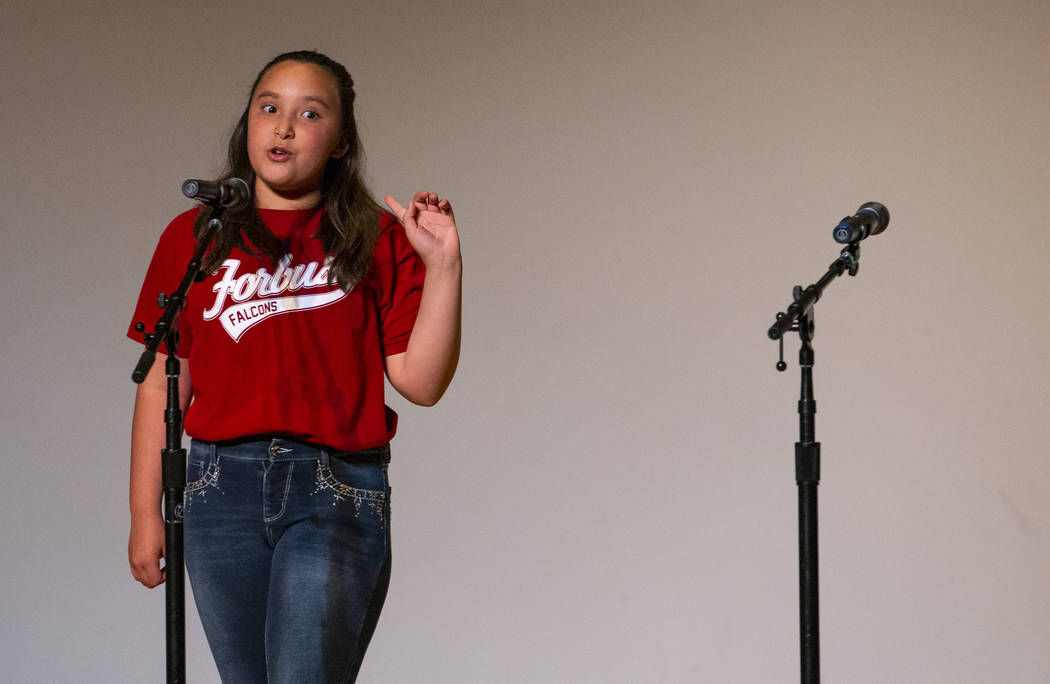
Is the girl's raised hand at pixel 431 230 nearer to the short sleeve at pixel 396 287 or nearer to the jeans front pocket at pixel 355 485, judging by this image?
the short sleeve at pixel 396 287

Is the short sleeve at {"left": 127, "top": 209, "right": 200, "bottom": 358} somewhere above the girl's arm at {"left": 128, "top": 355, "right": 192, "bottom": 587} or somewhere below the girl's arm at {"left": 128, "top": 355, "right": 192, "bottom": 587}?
above

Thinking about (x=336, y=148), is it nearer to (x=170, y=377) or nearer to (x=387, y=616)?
(x=170, y=377)

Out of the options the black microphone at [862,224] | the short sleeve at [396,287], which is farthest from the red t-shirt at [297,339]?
the black microphone at [862,224]

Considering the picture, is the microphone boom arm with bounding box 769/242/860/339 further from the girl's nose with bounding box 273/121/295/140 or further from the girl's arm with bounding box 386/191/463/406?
the girl's nose with bounding box 273/121/295/140

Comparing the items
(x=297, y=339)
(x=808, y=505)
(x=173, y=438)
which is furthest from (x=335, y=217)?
(x=808, y=505)

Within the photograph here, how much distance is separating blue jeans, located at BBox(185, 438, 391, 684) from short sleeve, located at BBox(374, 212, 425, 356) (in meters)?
0.18

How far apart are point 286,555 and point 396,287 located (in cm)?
41

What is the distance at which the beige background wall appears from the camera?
2.97 metres

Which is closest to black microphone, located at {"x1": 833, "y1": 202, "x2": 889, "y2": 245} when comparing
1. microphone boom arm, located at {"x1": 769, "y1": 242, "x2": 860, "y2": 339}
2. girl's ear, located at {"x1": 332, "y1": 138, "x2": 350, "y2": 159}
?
microphone boom arm, located at {"x1": 769, "y1": 242, "x2": 860, "y2": 339}

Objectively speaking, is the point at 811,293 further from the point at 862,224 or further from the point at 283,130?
the point at 283,130

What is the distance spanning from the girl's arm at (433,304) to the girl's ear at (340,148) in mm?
172

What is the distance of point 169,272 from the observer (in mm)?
1751

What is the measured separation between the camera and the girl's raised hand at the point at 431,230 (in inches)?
64.6

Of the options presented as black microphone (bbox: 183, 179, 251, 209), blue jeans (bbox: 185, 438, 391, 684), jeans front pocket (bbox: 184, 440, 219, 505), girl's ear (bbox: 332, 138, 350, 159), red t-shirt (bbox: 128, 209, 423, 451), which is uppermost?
girl's ear (bbox: 332, 138, 350, 159)
